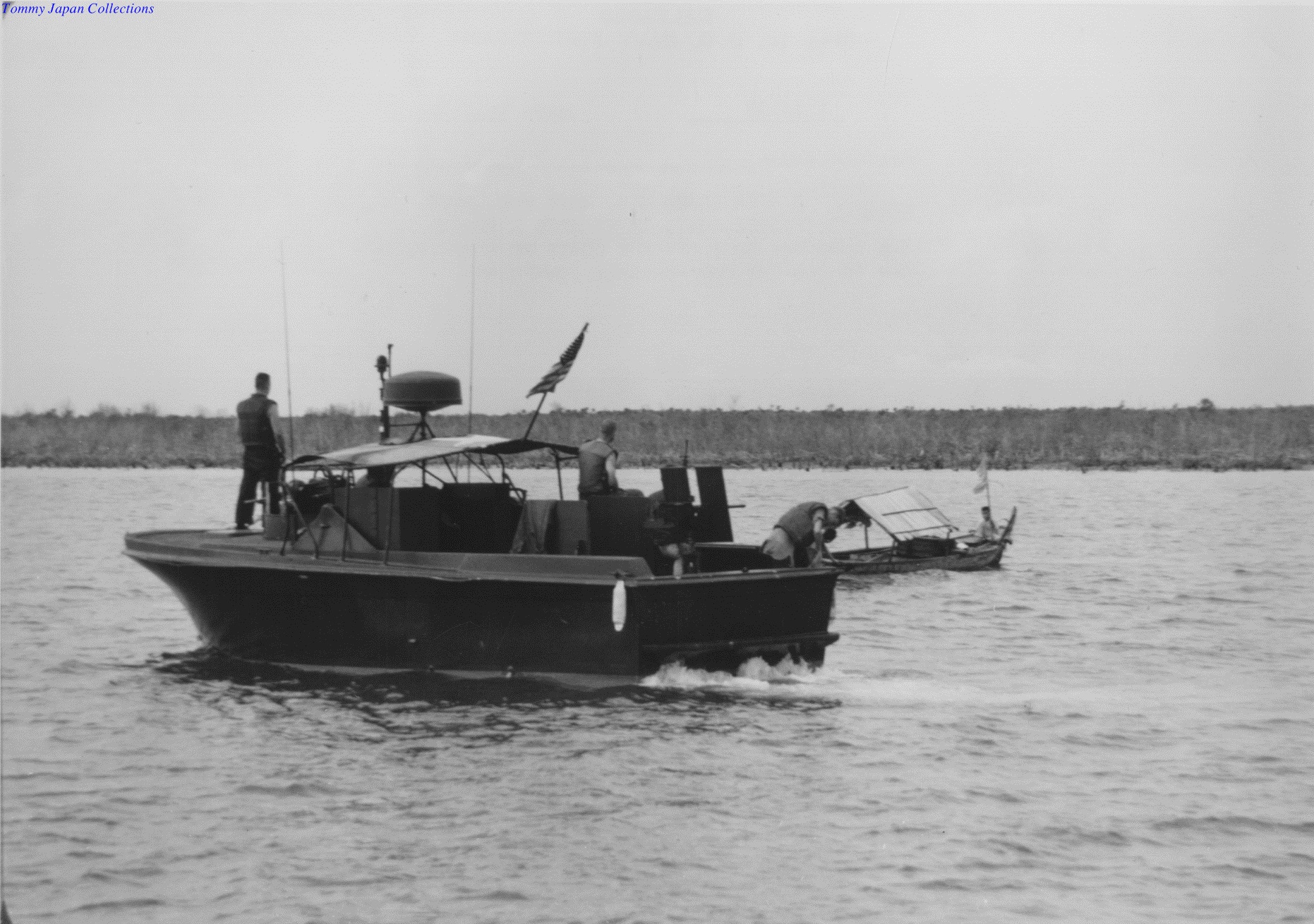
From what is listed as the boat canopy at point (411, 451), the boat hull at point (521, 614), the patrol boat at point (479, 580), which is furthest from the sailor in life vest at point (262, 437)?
the boat hull at point (521, 614)

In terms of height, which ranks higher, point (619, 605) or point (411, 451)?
point (411, 451)

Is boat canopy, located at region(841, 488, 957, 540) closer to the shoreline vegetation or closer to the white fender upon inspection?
the white fender

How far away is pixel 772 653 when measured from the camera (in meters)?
12.9

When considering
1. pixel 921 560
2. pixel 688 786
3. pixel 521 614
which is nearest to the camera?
pixel 688 786

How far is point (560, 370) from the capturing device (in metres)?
13.6

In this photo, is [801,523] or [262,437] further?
[262,437]

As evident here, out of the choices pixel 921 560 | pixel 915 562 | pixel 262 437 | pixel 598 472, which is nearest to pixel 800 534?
pixel 598 472

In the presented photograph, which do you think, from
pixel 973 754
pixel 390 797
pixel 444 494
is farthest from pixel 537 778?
pixel 444 494

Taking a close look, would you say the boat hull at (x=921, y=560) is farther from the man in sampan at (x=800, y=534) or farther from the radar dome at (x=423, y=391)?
the radar dome at (x=423, y=391)

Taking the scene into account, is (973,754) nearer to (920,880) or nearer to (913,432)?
(920,880)

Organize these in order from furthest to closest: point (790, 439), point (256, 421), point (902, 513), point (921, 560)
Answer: point (790, 439)
point (902, 513)
point (921, 560)
point (256, 421)

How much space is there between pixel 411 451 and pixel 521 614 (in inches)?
78.5

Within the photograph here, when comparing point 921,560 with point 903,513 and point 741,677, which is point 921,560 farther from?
point 741,677

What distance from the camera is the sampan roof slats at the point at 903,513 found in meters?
23.9
